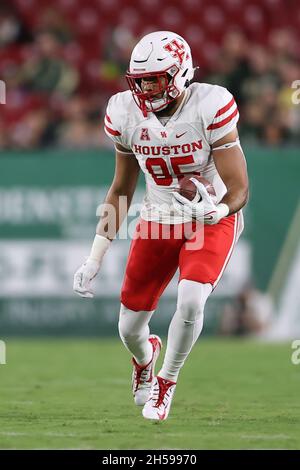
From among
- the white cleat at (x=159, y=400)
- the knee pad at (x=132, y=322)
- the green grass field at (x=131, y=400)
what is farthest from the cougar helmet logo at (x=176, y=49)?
the green grass field at (x=131, y=400)

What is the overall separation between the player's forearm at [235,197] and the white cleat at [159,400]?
0.86 metres

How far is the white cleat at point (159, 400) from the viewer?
486 cm

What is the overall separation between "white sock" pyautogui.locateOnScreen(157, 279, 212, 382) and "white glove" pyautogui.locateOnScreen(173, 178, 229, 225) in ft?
1.06

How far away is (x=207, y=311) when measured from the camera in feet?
30.0

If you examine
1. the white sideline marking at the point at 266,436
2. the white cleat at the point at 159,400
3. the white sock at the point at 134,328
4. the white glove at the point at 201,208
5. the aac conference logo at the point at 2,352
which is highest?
the white glove at the point at 201,208

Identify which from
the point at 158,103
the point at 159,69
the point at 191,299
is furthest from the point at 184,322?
the point at 159,69

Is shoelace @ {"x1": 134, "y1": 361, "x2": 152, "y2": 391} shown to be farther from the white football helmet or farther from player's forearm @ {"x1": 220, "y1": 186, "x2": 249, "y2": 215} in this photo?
the white football helmet

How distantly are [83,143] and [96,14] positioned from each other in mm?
2673

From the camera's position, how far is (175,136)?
4.89 metres

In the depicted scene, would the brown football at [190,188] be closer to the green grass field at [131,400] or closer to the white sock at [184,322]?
the white sock at [184,322]

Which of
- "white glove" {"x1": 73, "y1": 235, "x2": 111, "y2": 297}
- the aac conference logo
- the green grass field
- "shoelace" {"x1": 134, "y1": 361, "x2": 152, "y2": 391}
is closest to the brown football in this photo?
"white glove" {"x1": 73, "y1": 235, "x2": 111, "y2": 297}

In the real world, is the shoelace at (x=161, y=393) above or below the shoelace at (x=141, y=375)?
above

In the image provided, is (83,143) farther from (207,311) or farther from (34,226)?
(207,311)

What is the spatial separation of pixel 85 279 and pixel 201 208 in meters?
0.77
